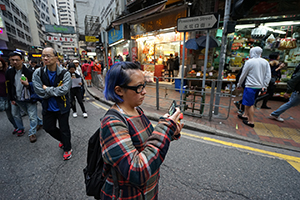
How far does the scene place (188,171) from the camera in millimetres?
2322

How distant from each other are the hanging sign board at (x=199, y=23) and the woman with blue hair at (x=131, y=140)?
3.68m

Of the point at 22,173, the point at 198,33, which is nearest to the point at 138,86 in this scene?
the point at 22,173

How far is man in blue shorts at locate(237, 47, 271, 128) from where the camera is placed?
143 inches

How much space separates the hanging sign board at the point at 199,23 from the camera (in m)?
3.71

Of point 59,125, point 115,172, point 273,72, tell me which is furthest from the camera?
point 273,72

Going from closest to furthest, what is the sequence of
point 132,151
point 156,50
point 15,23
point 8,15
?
point 132,151 < point 156,50 < point 8,15 < point 15,23

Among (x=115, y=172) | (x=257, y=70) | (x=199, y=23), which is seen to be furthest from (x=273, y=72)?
(x=115, y=172)

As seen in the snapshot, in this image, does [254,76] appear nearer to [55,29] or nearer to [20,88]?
[20,88]

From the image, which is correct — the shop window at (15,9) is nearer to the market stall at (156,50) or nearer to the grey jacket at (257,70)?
the market stall at (156,50)

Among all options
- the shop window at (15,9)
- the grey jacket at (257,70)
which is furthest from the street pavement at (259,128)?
the shop window at (15,9)

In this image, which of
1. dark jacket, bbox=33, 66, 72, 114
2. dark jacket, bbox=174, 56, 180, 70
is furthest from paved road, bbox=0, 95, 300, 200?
dark jacket, bbox=174, 56, 180, 70

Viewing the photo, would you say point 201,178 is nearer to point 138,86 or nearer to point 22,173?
point 138,86

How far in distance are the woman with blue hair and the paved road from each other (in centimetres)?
122

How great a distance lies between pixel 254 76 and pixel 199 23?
208 centimetres
